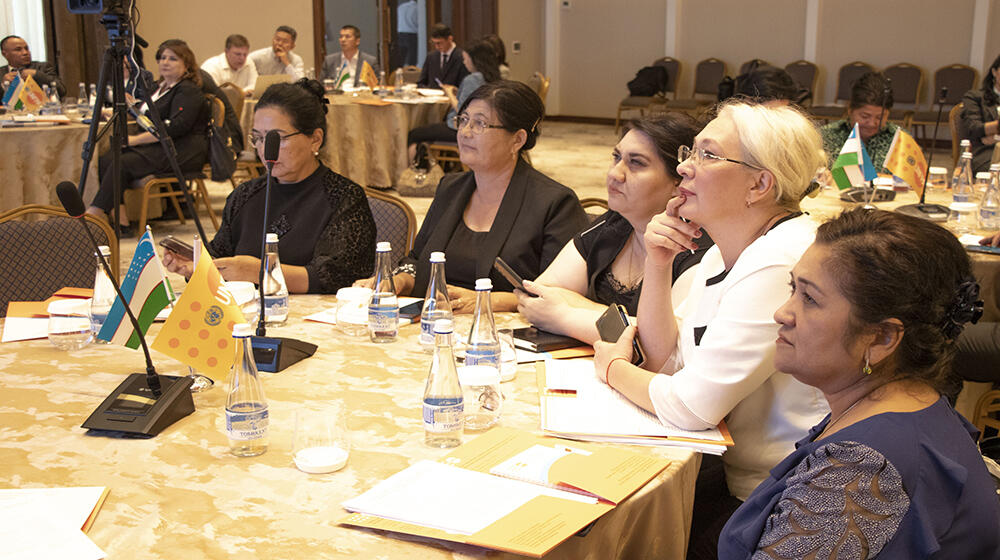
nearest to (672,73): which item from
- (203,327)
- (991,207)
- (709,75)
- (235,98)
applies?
(709,75)

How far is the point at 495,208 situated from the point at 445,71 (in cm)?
668

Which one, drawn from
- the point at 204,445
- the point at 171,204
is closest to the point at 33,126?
the point at 171,204

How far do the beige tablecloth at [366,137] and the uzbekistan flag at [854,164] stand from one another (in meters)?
4.47

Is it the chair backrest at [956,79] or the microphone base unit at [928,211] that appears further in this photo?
the chair backrest at [956,79]

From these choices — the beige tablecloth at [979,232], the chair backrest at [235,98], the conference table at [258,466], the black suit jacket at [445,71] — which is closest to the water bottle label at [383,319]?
the conference table at [258,466]

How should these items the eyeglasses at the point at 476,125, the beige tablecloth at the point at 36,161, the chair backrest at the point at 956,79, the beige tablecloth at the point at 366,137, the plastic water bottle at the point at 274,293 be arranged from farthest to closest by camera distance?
the chair backrest at the point at 956,79
the beige tablecloth at the point at 366,137
the beige tablecloth at the point at 36,161
the eyeglasses at the point at 476,125
the plastic water bottle at the point at 274,293

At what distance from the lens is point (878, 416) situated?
1271mm

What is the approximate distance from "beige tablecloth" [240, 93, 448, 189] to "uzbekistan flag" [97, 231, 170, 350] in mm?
5635

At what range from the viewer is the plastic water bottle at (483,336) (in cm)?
186

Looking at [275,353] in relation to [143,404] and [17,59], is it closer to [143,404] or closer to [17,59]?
[143,404]

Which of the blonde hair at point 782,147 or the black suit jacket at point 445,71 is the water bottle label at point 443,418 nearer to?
the blonde hair at point 782,147

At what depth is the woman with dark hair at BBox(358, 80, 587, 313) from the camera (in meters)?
2.91

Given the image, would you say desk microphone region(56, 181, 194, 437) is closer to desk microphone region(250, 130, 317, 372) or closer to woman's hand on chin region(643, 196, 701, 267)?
desk microphone region(250, 130, 317, 372)

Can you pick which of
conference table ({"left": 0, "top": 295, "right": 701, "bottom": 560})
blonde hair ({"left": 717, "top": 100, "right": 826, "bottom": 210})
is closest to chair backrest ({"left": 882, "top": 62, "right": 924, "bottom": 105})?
blonde hair ({"left": 717, "top": 100, "right": 826, "bottom": 210})
